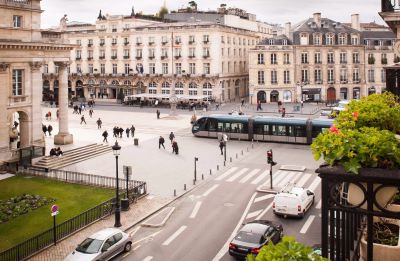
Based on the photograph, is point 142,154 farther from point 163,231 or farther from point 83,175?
point 163,231

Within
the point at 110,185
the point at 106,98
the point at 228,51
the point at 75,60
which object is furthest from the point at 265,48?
the point at 110,185

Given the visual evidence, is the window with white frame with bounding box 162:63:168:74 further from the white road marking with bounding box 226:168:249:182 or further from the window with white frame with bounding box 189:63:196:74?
the white road marking with bounding box 226:168:249:182

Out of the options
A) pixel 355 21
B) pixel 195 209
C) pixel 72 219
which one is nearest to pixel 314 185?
pixel 195 209

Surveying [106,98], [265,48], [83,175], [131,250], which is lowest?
[131,250]

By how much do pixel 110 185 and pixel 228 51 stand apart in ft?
206

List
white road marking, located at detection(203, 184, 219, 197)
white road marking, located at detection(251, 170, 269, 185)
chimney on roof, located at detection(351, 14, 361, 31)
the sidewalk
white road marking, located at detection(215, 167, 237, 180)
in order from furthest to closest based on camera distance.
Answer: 1. chimney on roof, located at detection(351, 14, 361, 31)
2. white road marking, located at detection(215, 167, 237, 180)
3. white road marking, located at detection(251, 170, 269, 185)
4. white road marking, located at detection(203, 184, 219, 197)
5. the sidewalk

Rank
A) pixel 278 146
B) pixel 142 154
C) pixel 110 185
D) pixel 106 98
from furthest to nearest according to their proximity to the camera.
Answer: pixel 106 98 → pixel 278 146 → pixel 142 154 → pixel 110 185

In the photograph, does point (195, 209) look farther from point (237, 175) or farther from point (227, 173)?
point (227, 173)

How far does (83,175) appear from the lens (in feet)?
113

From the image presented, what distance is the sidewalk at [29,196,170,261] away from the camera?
853 inches

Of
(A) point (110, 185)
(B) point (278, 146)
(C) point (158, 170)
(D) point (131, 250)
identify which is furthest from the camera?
(B) point (278, 146)

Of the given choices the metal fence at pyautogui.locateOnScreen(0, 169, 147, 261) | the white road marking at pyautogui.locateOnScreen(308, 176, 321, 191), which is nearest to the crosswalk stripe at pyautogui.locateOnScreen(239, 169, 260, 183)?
the white road marking at pyautogui.locateOnScreen(308, 176, 321, 191)

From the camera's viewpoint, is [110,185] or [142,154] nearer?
[110,185]

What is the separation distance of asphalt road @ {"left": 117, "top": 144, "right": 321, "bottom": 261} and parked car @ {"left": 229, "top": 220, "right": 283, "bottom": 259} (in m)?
0.73
